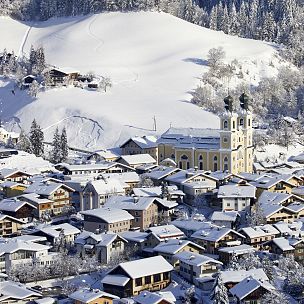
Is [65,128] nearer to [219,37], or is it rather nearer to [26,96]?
[26,96]

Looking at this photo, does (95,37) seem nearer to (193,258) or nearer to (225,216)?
(225,216)

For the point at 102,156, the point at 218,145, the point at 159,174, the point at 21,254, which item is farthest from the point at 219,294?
the point at 102,156

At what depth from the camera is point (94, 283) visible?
22.9 m

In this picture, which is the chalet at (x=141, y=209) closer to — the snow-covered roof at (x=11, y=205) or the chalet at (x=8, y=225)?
the snow-covered roof at (x=11, y=205)

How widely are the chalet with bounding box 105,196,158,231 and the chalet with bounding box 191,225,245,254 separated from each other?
8.11 feet

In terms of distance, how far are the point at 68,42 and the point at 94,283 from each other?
1403 inches

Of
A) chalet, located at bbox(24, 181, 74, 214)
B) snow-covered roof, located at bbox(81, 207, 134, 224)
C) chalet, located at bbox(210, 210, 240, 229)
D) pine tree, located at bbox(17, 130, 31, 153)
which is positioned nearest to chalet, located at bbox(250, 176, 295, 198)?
chalet, located at bbox(210, 210, 240, 229)

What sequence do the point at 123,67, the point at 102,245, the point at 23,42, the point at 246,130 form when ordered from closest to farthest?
the point at 102,245 < the point at 246,130 < the point at 123,67 < the point at 23,42

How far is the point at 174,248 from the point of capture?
23938mm

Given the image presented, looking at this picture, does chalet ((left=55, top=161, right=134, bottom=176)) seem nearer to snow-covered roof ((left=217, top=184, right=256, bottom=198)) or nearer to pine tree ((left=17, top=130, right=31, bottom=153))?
pine tree ((left=17, top=130, right=31, bottom=153))

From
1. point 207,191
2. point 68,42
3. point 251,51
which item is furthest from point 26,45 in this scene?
point 207,191

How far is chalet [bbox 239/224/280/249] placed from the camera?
25.2 m

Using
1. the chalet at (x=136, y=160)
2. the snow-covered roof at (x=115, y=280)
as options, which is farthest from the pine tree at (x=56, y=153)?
the snow-covered roof at (x=115, y=280)

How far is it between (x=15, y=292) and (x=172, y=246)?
481cm
